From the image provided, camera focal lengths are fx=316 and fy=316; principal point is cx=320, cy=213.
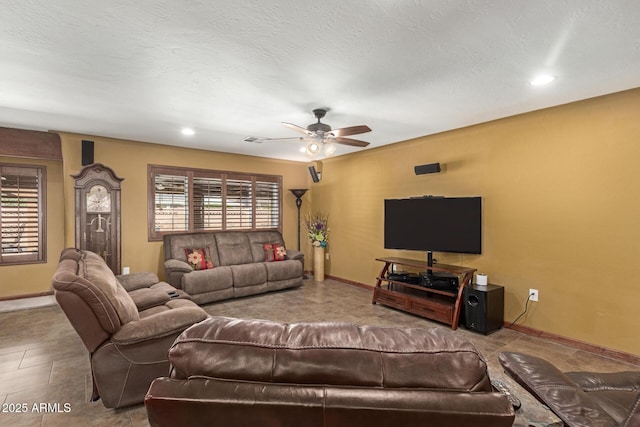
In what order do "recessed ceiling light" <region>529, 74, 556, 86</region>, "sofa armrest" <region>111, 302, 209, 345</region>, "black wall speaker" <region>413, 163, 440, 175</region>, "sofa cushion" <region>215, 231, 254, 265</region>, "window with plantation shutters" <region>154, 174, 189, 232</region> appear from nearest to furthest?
"sofa armrest" <region>111, 302, 209, 345</region>
"recessed ceiling light" <region>529, 74, 556, 86</region>
"black wall speaker" <region>413, 163, 440, 175</region>
"window with plantation shutters" <region>154, 174, 189, 232</region>
"sofa cushion" <region>215, 231, 254, 265</region>

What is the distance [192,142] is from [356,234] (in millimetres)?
3275

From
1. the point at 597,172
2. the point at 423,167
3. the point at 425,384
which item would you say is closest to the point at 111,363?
the point at 425,384

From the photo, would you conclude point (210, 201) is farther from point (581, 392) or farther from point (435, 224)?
point (581, 392)

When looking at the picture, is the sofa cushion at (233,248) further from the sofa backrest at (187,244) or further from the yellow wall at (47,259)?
the yellow wall at (47,259)

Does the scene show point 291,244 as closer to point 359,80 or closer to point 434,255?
point 434,255

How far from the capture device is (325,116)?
3699 mm

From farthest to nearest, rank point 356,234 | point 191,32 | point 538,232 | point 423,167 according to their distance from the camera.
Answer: point 356,234 < point 423,167 < point 538,232 < point 191,32

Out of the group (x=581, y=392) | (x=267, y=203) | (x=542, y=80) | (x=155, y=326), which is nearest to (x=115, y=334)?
(x=155, y=326)

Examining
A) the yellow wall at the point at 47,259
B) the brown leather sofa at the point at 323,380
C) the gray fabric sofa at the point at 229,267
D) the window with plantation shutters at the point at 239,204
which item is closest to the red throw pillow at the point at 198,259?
the gray fabric sofa at the point at 229,267

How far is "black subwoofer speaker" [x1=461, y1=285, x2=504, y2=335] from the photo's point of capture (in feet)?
11.7

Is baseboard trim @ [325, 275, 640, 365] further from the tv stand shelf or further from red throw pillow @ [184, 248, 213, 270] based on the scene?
red throw pillow @ [184, 248, 213, 270]

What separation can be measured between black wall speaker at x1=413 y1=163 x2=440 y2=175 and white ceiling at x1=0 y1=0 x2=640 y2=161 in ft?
2.67

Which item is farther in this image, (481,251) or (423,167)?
(423,167)

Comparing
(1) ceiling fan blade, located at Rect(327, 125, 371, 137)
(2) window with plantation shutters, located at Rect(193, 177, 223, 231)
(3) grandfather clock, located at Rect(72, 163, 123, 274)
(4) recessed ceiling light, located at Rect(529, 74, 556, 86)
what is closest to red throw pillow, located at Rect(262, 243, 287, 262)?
(2) window with plantation shutters, located at Rect(193, 177, 223, 231)
